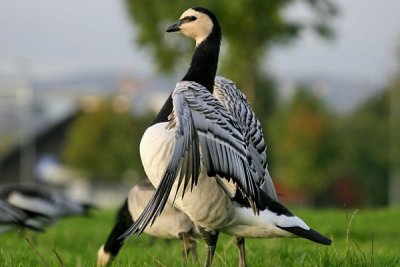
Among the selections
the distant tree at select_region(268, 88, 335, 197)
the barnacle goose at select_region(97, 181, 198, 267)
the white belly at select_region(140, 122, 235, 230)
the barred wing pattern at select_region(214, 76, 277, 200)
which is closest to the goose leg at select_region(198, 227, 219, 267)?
the white belly at select_region(140, 122, 235, 230)

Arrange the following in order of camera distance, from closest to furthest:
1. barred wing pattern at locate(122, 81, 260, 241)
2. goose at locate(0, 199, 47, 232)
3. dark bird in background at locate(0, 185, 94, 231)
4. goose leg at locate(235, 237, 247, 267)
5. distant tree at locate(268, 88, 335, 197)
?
1. barred wing pattern at locate(122, 81, 260, 241)
2. goose leg at locate(235, 237, 247, 267)
3. goose at locate(0, 199, 47, 232)
4. dark bird in background at locate(0, 185, 94, 231)
5. distant tree at locate(268, 88, 335, 197)

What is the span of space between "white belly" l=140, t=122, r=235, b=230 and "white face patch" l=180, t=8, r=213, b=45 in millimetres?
943

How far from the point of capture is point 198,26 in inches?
274

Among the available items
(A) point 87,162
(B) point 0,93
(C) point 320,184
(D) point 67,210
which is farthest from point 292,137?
(B) point 0,93

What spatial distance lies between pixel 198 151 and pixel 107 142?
61.6m

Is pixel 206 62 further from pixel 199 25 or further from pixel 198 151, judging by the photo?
pixel 198 151

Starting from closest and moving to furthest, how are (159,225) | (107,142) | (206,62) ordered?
1. (206,62)
2. (159,225)
3. (107,142)

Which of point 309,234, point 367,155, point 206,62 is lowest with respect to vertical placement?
point 367,155

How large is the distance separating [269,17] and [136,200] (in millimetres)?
17862

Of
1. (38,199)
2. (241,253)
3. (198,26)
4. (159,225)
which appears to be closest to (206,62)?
(198,26)

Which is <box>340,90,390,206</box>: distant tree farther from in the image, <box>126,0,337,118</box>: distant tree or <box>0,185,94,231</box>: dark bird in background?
<box>0,185,94,231</box>: dark bird in background

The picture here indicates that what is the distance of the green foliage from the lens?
66.1m

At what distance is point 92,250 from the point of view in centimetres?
1048

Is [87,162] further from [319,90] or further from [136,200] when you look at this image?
[136,200]
